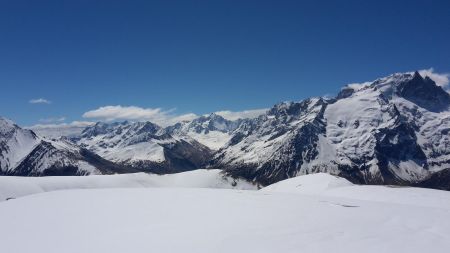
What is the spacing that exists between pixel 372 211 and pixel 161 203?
21112 mm

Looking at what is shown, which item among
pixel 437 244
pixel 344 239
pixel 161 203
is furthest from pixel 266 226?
pixel 161 203

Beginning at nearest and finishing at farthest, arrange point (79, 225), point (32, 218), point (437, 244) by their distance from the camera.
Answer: point (437, 244) < point (79, 225) < point (32, 218)

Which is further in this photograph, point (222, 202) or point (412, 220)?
point (222, 202)

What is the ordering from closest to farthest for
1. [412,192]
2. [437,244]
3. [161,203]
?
[437,244] < [161,203] < [412,192]

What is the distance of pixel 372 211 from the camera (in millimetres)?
39812

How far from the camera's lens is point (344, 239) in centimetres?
2816

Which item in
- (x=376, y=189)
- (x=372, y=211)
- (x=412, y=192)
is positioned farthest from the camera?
(x=376, y=189)

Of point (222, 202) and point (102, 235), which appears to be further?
point (222, 202)

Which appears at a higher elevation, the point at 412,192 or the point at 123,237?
the point at 412,192

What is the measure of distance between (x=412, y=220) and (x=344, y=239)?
34.3ft

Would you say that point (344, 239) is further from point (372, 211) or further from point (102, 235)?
point (102, 235)

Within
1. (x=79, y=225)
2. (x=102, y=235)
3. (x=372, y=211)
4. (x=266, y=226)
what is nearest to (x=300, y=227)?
(x=266, y=226)

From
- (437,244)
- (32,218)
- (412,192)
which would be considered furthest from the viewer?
(412,192)

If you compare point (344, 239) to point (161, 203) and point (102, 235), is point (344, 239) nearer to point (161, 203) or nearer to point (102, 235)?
point (102, 235)
